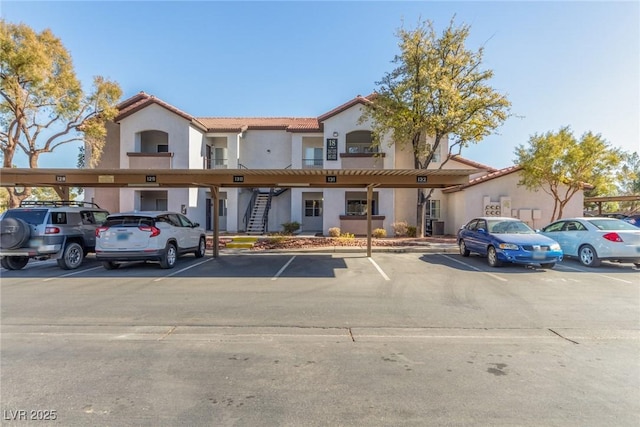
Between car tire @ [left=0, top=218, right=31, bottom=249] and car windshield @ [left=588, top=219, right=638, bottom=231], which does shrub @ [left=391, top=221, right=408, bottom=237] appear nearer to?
car windshield @ [left=588, top=219, right=638, bottom=231]

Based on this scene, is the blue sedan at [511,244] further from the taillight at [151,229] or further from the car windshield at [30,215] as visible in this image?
the car windshield at [30,215]

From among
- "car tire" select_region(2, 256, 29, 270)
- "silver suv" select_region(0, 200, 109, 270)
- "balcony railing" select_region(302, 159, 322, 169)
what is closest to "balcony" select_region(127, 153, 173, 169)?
"balcony railing" select_region(302, 159, 322, 169)

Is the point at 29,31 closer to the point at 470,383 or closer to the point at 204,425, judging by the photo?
the point at 204,425

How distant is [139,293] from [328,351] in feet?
17.1

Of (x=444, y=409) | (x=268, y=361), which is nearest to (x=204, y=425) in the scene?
(x=268, y=361)

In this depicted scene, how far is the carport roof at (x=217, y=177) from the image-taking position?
11.8m

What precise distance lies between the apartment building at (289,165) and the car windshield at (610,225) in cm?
814

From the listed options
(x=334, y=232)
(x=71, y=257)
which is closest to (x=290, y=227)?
(x=334, y=232)

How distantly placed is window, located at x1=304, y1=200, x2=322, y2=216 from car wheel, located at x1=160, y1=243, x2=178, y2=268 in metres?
13.8

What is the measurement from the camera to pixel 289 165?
2316 centimetres

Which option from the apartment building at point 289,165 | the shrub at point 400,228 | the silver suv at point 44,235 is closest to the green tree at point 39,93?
the apartment building at point 289,165

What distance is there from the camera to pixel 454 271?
9.90m

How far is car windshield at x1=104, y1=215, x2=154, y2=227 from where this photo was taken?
977 centimetres

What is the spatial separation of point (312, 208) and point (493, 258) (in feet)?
49.3
